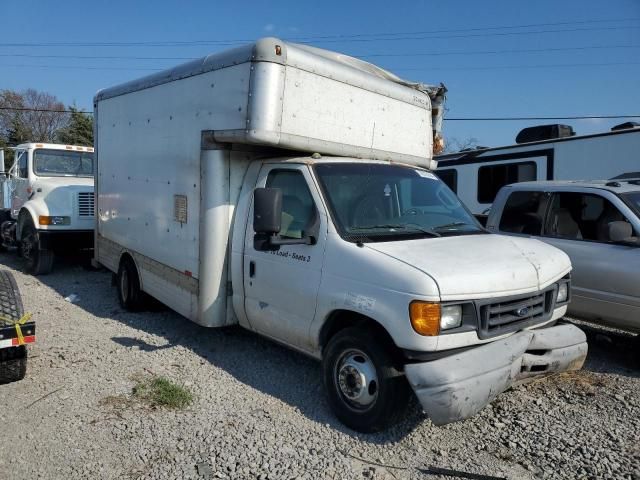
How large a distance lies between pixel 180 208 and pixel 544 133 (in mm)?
8520

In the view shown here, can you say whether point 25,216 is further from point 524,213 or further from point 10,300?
point 524,213

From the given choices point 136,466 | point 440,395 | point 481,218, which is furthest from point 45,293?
point 481,218

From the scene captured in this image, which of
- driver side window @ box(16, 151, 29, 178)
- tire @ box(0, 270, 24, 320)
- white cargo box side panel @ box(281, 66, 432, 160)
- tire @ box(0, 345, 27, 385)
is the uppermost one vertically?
white cargo box side panel @ box(281, 66, 432, 160)

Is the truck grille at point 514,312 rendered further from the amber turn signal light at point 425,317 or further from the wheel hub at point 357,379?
the wheel hub at point 357,379

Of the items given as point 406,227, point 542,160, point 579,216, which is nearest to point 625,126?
point 542,160

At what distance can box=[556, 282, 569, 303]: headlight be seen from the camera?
4.22 m

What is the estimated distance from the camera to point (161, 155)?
19.5 feet

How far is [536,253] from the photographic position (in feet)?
13.4

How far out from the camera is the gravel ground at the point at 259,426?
3.39 m

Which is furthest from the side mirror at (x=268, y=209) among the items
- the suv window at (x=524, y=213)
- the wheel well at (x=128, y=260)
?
the suv window at (x=524, y=213)

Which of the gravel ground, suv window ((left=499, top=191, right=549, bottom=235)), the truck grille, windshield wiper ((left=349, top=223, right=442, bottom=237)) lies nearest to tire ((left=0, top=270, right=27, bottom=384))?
the gravel ground

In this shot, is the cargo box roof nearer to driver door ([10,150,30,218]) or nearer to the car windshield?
the car windshield

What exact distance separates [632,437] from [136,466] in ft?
11.2

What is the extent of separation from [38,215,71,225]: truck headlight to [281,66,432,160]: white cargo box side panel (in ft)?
21.9
